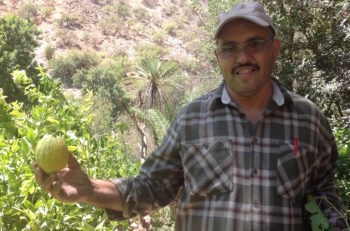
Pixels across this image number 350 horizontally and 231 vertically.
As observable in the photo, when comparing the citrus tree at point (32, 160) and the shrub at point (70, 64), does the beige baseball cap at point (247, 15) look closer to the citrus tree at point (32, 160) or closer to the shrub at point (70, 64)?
the citrus tree at point (32, 160)

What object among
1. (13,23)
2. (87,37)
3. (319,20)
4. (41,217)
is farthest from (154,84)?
(87,37)

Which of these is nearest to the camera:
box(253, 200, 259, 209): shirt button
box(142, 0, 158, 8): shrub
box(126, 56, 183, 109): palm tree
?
box(253, 200, 259, 209): shirt button

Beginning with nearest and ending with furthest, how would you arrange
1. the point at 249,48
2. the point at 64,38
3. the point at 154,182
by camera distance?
the point at 249,48
the point at 154,182
the point at 64,38

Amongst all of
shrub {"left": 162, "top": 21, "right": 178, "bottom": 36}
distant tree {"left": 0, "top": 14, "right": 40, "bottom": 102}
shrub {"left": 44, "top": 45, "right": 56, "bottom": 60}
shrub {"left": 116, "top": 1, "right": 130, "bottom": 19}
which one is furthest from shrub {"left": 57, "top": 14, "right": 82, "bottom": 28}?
distant tree {"left": 0, "top": 14, "right": 40, "bottom": 102}

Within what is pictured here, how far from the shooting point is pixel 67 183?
→ 142 centimetres

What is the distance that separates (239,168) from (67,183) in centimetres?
66

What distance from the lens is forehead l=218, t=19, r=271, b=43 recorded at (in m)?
1.53

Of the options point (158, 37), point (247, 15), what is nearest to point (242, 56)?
point (247, 15)

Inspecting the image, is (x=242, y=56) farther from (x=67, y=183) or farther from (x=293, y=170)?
(x=67, y=183)

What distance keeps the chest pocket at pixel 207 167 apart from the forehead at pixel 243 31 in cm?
43

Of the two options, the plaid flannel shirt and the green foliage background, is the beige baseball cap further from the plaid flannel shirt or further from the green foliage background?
the green foliage background

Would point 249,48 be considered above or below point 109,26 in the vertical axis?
below

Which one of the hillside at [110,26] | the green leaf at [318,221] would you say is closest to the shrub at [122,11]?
the hillside at [110,26]

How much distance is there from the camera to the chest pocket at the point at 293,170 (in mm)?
1433
